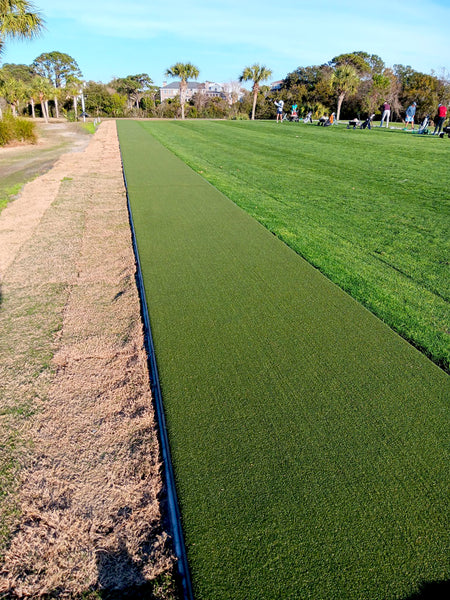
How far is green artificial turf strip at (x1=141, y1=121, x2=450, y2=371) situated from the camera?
3.74m

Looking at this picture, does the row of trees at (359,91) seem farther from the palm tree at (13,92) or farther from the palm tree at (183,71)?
the palm tree at (13,92)

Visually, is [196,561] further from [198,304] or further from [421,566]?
[198,304]

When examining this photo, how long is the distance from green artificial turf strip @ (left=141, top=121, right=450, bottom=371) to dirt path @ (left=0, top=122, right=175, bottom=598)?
2214 mm

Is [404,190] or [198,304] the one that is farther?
[404,190]

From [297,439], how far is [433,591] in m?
0.86

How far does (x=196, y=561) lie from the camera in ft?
5.26

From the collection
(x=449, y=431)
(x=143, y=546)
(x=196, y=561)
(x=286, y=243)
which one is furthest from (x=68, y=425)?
(x=286, y=243)

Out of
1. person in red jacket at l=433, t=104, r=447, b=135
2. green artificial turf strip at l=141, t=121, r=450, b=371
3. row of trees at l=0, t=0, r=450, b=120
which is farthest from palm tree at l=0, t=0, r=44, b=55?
person in red jacket at l=433, t=104, r=447, b=135

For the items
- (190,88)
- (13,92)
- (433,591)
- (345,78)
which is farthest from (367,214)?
(190,88)

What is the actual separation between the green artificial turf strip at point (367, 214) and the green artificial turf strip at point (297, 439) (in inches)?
16.3

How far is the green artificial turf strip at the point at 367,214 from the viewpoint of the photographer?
374 cm

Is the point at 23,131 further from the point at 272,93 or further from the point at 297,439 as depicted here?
the point at 272,93

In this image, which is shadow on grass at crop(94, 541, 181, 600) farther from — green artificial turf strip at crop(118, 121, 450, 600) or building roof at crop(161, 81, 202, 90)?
building roof at crop(161, 81, 202, 90)

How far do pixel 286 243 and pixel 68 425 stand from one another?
11.9 feet
